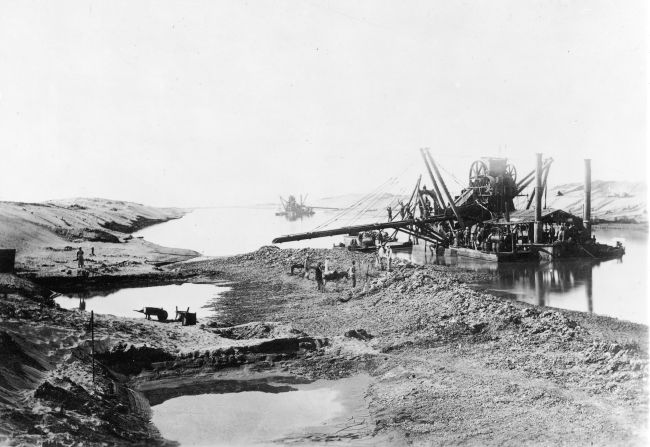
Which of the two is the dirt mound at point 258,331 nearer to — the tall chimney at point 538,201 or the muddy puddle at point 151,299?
the muddy puddle at point 151,299

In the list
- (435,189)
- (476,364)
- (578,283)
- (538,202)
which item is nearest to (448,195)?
(435,189)

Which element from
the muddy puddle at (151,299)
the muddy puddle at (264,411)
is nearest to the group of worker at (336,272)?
the muddy puddle at (151,299)

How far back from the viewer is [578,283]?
2569 cm

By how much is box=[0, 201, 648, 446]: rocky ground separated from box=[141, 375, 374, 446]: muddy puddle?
0.58 ft

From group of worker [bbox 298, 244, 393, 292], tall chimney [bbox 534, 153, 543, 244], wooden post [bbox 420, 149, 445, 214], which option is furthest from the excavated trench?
wooden post [bbox 420, 149, 445, 214]

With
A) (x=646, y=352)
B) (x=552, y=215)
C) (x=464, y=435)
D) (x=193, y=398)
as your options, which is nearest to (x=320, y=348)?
(x=193, y=398)

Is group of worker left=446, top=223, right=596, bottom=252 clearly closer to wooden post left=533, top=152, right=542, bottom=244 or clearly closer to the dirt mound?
wooden post left=533, top=152, right=542, bottom=244

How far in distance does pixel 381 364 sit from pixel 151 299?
14631 millimetres

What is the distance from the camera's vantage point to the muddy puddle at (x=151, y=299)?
2088cm

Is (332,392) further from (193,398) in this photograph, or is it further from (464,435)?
(464,435)

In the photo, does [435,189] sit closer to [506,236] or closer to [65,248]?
[506,236]

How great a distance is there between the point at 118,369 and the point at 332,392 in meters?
→ 4.93

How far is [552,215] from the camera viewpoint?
114 ft

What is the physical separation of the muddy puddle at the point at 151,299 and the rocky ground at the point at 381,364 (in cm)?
238
